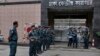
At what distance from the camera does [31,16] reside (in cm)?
3400

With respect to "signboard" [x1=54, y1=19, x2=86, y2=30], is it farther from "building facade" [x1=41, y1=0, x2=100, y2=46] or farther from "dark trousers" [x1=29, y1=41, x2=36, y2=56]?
"dark trousers" [x1=29, y1=41, x2=36, y2=56]

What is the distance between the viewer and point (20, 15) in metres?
34.8

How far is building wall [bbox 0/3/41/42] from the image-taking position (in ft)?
111

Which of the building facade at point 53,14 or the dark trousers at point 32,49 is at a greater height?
the building facade at point 53,14

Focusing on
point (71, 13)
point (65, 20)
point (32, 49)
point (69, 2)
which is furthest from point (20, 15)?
point (32, 49)

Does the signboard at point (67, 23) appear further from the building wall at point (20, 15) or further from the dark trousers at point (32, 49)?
the dark trousers at point (32, 49)

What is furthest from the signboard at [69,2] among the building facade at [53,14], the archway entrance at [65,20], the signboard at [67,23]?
the signboard at [67,23]

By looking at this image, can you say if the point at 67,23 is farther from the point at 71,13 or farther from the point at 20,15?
the point at 20,15

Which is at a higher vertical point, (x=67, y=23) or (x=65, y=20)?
(x=65, y=20)

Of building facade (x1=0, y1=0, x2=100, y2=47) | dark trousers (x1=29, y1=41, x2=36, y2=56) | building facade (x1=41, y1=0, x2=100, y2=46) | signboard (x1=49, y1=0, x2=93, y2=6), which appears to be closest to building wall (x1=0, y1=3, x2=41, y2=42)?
building facade (x1=0, y1=0, x2=100, y2=47)

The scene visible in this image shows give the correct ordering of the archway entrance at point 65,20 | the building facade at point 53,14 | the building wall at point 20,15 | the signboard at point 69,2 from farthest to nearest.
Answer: the archway entrance at point 65,20
the building wall at point 20,15
the building facade at point 53,14
the signboard at point 69,2

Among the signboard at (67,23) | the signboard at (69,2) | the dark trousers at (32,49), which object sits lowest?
the dark trousers at (32,49)

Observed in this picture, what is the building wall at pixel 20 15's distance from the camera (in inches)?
1331

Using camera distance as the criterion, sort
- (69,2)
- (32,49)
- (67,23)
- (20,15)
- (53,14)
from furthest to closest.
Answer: (53,14) → (20,15) → (67,23) → (69,2) → (32,49)
